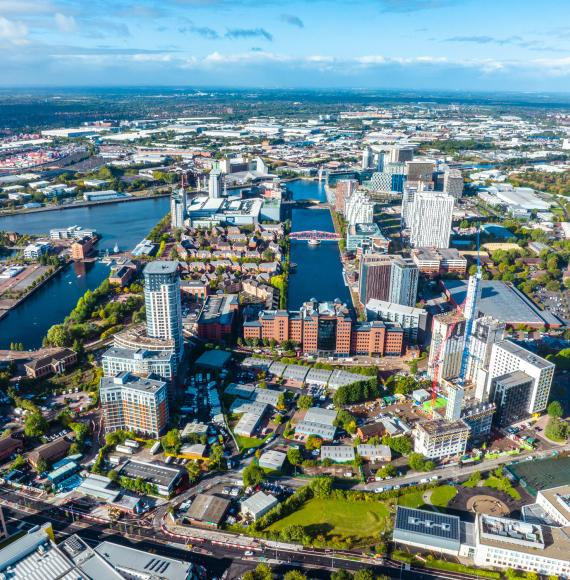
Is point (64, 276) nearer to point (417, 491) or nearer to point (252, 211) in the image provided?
point (252, 211)

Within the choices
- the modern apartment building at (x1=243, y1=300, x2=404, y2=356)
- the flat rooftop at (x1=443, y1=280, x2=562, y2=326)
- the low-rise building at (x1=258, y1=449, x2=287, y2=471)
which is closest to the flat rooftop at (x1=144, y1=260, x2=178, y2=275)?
the modern apartment building at (x1=243, y1=300, x2=404, y2=356)

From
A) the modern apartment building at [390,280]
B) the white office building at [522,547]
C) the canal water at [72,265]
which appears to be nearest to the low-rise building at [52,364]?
the canal water at [72,265]

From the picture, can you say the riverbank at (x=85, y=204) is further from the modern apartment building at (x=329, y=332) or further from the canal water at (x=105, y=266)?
the modern apartment building at (x=329, y=332)

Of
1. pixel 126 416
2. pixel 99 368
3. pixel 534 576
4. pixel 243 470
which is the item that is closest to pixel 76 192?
pixel 99 368

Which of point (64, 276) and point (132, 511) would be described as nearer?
point (132, 511)

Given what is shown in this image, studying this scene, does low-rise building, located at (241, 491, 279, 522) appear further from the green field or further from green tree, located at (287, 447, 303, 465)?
the green field
